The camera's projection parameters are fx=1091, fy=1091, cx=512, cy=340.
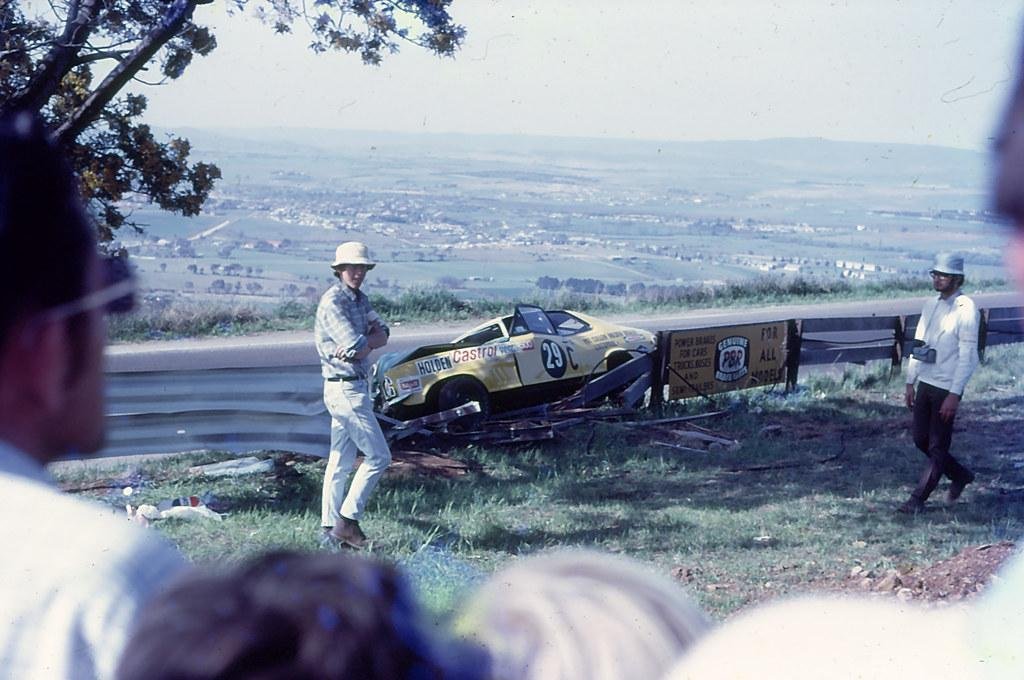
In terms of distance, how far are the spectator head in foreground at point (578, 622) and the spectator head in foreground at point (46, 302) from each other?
0.47m

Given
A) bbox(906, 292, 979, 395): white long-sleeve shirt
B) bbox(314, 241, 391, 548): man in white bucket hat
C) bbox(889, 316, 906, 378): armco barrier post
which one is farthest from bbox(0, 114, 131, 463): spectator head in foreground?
bbox(889, 316, 906, 378): armco barrier post

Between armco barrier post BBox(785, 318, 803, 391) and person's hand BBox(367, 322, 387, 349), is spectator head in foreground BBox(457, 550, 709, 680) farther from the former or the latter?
armco barrier post BBox(785, 318, 803, 391)

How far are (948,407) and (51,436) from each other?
6.11 m

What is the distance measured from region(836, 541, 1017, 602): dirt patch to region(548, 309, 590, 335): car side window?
520 centimetres

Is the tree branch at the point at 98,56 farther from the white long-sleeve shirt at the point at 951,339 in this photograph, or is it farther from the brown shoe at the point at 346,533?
the white long-sleeve shirt at the point at 951,339

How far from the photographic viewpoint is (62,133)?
5746mm

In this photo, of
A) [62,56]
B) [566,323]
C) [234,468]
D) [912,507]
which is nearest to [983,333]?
[566,323]

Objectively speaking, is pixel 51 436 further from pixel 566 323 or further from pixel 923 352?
pixel 566 323

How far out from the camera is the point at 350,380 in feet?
19.3

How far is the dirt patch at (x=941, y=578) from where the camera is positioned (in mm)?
5008

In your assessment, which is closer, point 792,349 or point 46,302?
point 46,302

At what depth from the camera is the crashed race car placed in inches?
380

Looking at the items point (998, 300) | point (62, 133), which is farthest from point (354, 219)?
point (998, 300)

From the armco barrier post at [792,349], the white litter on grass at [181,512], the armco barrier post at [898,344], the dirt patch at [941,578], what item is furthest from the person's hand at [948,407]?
the armco barrier post at [898,344]
